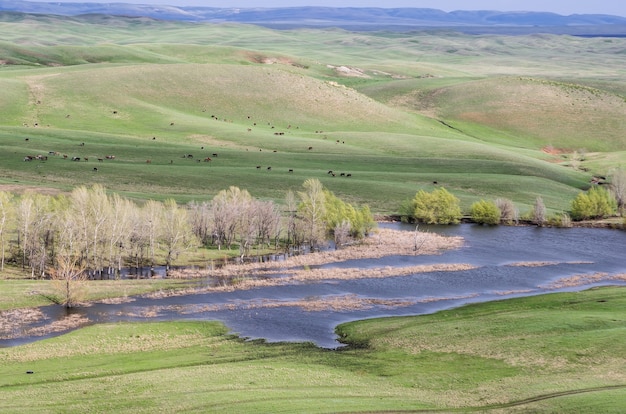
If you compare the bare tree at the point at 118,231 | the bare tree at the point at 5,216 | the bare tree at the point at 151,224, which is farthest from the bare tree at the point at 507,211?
the bare tree at the point at 5,216

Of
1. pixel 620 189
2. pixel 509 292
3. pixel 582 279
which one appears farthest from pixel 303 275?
pixel 620 189

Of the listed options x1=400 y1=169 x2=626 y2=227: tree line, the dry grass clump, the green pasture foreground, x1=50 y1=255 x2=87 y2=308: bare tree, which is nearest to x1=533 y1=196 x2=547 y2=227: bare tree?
x1=400 y1=169 x2=626 y2=227: tree line

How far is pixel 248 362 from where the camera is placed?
5341cm

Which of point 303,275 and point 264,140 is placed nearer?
point 303,275

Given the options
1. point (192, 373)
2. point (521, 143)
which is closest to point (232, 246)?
point (192, 373)

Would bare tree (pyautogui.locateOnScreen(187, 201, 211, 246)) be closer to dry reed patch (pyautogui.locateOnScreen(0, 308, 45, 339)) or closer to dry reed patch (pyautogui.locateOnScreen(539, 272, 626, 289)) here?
dry reed patch (pyautogui.locateOnScreen(0, 308, 45, 339))

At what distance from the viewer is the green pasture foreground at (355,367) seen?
43719 mm

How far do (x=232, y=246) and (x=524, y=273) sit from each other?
32335 millimetres

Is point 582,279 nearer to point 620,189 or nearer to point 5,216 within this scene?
point 620,189

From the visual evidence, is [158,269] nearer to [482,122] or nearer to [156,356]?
[156,356]

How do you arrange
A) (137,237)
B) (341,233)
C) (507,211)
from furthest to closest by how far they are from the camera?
(507,211)
(341,233)
(137,237)

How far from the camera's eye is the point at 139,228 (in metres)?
86.1

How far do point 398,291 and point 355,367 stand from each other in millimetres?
25950

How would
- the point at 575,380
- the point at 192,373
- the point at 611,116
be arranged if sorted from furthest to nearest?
1. the point at 611,116
2. the point at 192,373
3. the point at 575,380
